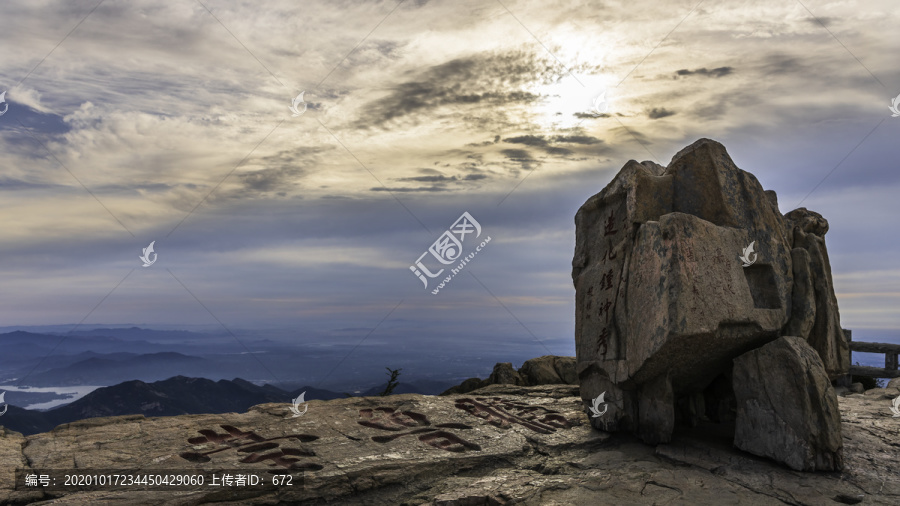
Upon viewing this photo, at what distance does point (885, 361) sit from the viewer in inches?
568

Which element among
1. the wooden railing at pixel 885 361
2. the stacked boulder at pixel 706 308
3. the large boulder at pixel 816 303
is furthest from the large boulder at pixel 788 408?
the wooden railing at pixel 885 361

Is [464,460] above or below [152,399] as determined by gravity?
above

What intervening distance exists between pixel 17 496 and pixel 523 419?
6.89m

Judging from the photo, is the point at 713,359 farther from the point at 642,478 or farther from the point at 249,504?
the point at 249,504

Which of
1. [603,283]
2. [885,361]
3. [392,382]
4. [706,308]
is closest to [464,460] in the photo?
[603,283]

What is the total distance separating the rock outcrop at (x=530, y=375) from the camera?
14.3 metres

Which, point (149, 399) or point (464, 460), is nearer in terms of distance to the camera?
point (464, 460)

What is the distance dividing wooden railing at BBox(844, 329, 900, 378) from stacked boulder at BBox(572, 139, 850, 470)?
725 centimetres

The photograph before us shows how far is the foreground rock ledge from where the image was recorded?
20.4 ft

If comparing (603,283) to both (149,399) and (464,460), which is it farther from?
(149,399)

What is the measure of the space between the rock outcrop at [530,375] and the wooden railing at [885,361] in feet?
23.4

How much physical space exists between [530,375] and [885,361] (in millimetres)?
9258
